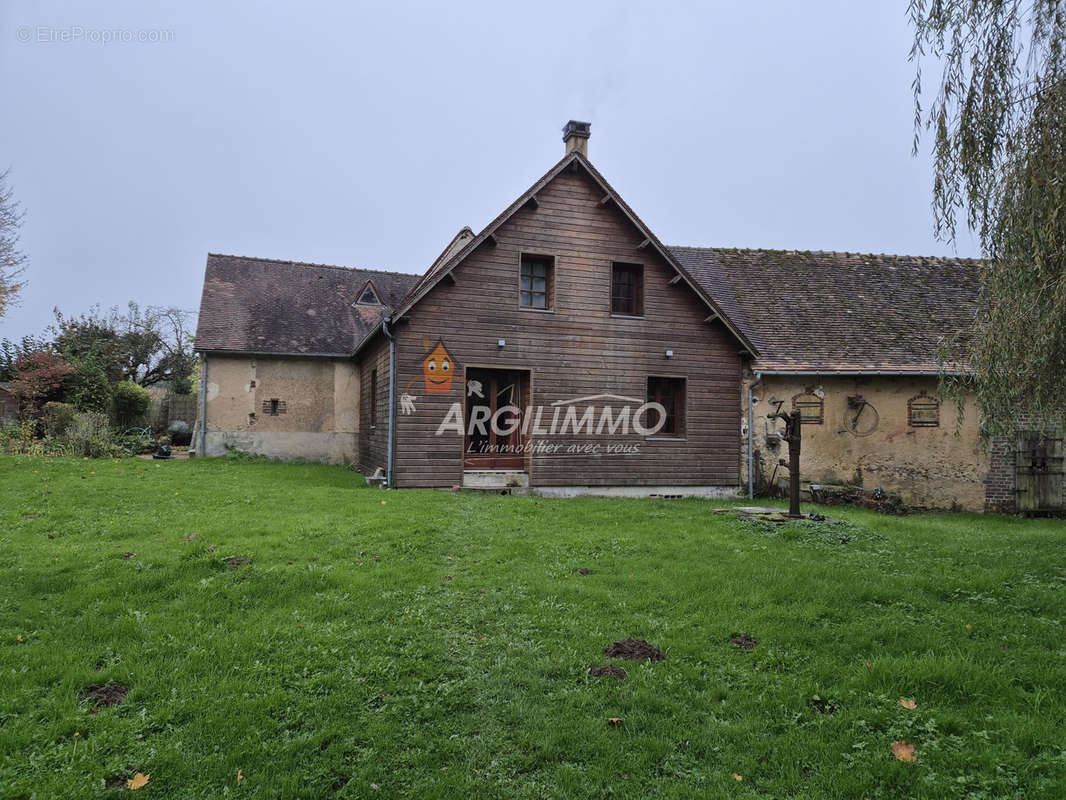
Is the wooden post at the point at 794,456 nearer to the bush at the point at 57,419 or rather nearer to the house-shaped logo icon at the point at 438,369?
the house-shaped logo icon at the point at 438,369

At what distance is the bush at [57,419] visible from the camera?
15750 mm

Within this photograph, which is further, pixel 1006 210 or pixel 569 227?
pixel 569 227

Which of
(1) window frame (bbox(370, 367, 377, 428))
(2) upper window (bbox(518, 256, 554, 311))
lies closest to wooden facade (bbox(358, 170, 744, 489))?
(2) upper window (bbox(518, 256, 554, 311))

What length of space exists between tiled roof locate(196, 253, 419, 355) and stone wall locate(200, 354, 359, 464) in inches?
20.6

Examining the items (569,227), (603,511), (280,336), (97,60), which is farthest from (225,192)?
(603,511)

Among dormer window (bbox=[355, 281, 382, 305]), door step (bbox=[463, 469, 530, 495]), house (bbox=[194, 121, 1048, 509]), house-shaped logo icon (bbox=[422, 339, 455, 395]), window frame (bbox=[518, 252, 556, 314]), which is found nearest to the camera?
house-shaped logo icon (bbox=[422, 339, 455, 395])

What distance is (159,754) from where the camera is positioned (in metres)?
3.10

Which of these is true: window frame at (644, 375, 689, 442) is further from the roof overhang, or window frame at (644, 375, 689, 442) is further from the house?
the roof overhang

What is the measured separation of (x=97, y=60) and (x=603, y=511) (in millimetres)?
19913

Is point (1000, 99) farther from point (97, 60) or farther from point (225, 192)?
point (225, 192)

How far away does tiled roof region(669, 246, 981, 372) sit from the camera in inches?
551

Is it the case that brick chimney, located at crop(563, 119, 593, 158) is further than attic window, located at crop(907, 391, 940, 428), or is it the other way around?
attic window, located at crop(907, 391, 940, 428)

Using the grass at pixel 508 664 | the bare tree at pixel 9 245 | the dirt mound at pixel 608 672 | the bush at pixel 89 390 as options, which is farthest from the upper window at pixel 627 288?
the bare tree at pixel 9 245

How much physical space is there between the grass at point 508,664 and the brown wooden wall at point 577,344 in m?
4.79
